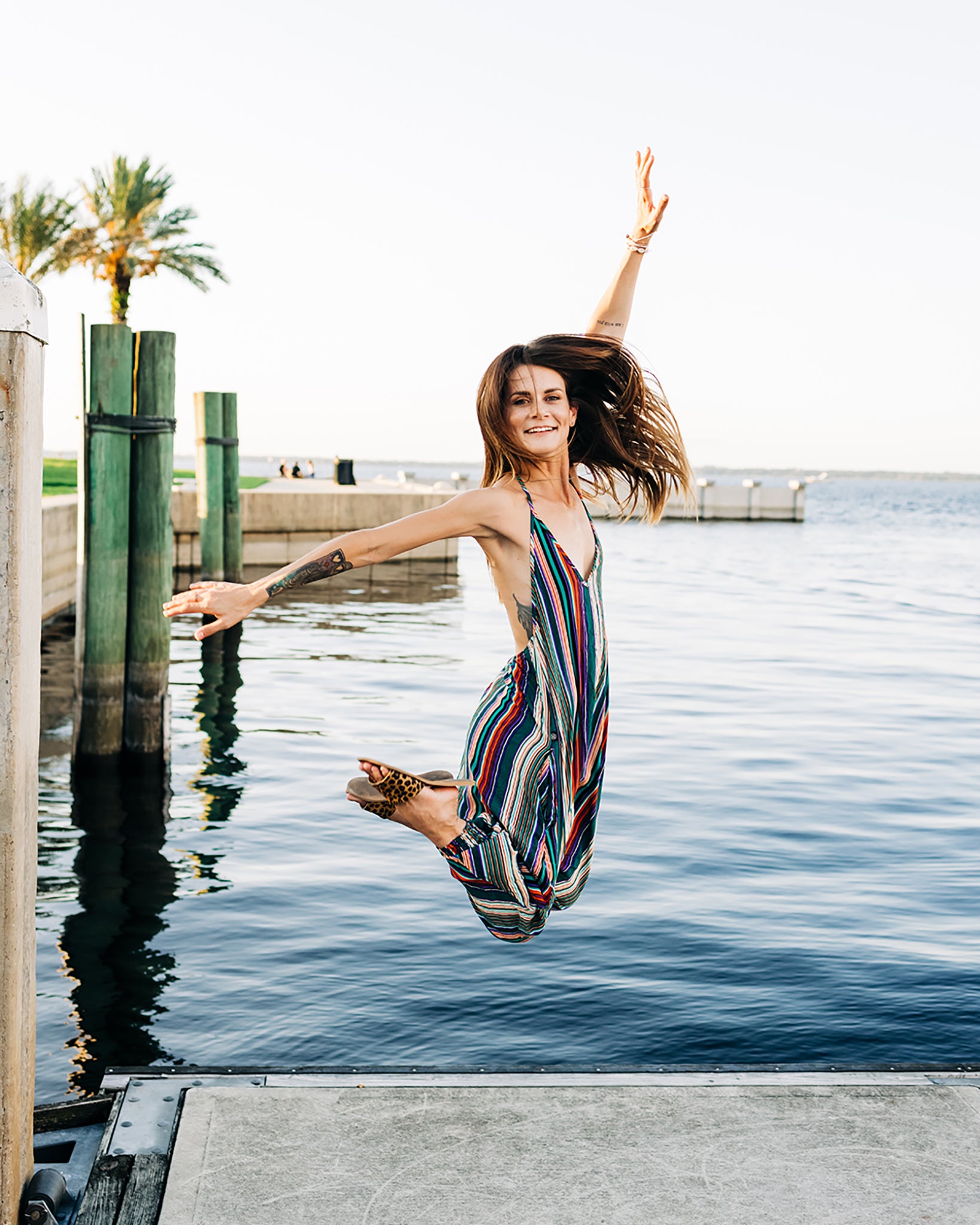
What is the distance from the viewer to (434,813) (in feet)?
12.7

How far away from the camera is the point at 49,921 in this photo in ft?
29.0

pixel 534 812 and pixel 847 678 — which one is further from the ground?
pixel 534 812

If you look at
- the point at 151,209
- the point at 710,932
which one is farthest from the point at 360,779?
the point at 151,209

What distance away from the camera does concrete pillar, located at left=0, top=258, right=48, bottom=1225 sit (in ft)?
12.0

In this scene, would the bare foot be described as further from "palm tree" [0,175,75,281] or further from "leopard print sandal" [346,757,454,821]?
"palm tree" [0,175,75,281]

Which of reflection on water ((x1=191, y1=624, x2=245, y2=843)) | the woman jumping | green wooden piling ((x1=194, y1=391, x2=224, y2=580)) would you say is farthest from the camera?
green wooden piling ((x1=194, y1=391, x2=224, y2=580))

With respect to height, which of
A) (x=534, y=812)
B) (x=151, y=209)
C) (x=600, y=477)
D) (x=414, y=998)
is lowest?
(x=414, y=998)

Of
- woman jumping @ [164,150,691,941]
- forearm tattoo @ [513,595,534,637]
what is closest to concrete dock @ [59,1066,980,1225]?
woman jumping @ [164,150,691,941]

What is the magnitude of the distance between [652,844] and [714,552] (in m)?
39.0

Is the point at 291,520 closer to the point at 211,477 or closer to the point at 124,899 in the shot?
the point at 211,477

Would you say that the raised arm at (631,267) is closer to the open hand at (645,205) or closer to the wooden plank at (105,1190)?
the open hand at (645,205)

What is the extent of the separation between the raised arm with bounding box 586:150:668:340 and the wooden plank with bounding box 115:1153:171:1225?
9.54 ft

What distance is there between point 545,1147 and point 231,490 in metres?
18.2

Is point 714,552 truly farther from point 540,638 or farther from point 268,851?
point 540,638
